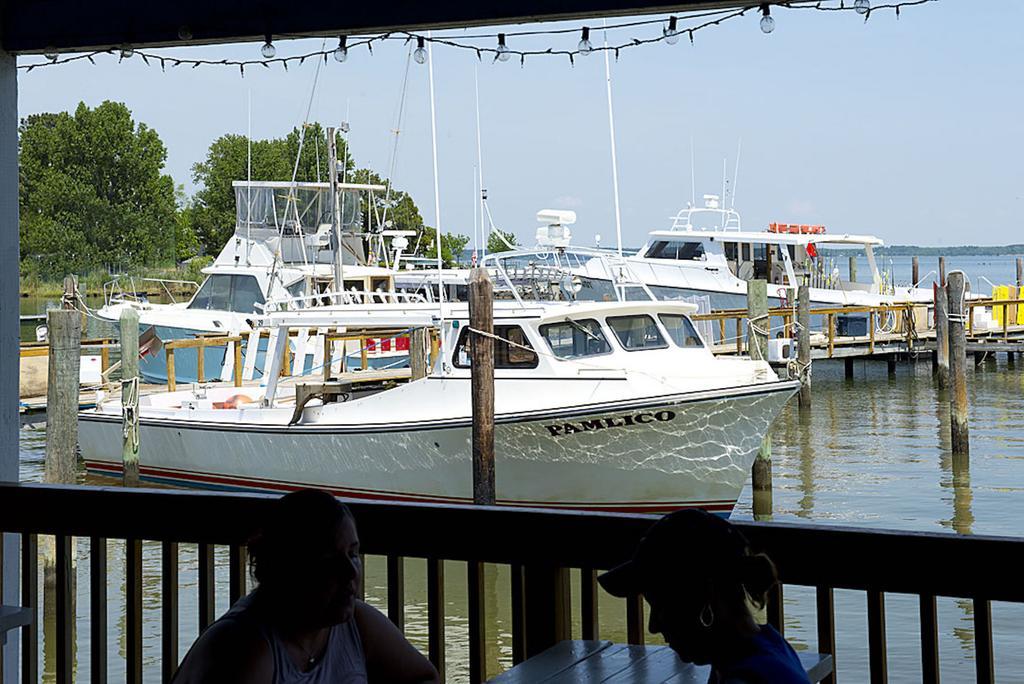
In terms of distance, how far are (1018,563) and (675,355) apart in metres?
11.9

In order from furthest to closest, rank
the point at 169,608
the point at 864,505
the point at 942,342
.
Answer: the point at 942,342, the point at 864,505, the point at 169,608

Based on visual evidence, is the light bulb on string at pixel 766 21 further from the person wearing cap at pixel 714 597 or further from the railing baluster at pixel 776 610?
the person wearing cap at pixel 714 597

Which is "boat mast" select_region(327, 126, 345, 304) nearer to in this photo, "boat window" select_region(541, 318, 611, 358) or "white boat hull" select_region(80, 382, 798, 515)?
"white boat hull" select_region(80, 382, 798, 515)

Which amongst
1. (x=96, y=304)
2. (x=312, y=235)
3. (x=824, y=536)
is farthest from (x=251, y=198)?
(x=96, y=304)

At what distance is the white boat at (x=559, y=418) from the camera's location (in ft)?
44.1

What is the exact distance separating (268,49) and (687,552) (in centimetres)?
243

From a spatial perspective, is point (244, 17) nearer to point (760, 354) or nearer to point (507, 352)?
point (507, 352)

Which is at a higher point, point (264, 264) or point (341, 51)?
point (264, 264)

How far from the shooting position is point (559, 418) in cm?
1345

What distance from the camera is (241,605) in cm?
229

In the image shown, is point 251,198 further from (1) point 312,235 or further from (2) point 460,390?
(2) point 460,390

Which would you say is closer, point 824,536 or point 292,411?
point 824,536

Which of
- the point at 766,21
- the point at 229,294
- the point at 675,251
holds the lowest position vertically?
the point at 766,21

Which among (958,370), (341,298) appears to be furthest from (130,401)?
(958,370)
